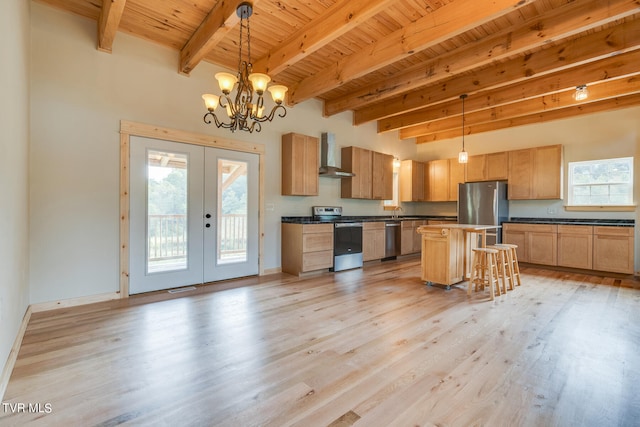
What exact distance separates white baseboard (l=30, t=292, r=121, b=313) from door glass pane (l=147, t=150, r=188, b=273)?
18.9 inches

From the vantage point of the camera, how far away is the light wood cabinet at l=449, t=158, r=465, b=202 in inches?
274

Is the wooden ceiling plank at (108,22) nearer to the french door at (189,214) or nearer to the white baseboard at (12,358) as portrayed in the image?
the french door at (189,214)

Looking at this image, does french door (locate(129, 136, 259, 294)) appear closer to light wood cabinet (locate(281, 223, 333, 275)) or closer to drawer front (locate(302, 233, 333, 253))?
light wood cabinet (locate(281, 223, 333, 275))

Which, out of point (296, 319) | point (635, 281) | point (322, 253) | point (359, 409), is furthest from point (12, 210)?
point (635, 281)

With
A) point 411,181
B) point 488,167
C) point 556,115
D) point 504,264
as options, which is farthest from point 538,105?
point 504,264

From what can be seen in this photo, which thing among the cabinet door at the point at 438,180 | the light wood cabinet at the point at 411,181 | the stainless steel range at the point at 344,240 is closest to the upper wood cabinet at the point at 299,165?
the stainless steel range at the point at 344,240

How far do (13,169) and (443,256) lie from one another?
14.9 ft

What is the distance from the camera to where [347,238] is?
539 centimetres

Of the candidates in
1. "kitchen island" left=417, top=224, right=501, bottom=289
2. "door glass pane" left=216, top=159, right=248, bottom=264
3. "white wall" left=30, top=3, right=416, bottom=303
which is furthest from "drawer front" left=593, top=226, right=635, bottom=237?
"white wall" left=30, top=3, right=416, bottom=303

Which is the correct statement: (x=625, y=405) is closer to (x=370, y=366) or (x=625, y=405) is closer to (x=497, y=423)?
(x=497, y=423)

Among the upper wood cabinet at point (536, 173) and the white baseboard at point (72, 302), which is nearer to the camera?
the white baseboard at point (72, 302)

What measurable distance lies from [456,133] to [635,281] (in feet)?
14.1

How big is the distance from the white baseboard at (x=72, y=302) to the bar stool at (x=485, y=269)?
441 cm

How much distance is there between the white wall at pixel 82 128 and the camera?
10.2 feet
